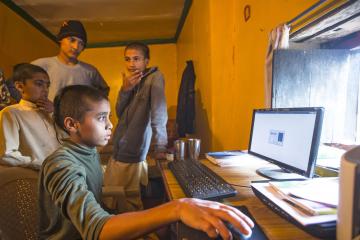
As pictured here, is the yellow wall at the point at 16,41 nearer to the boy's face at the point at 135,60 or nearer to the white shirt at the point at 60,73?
the white shirt at the point at 60,73

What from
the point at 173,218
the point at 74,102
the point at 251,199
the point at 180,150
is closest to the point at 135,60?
the point at 180,150

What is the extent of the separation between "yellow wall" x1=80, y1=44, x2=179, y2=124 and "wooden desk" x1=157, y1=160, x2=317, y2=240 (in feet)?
10.9

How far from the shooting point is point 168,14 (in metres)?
3.41

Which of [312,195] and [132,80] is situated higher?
[132,80]

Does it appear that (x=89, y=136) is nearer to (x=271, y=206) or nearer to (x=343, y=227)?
(x=271, y=206)

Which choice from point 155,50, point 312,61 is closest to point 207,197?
point 312,61

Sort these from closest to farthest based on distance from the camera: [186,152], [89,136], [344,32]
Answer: [89,136] < [344,32] < [186,152]

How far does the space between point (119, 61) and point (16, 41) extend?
1.92 meters

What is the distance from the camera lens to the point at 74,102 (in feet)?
2.90

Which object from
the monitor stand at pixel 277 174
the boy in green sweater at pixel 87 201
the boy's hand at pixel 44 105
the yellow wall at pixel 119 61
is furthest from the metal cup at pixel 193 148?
the yellow wall at pixel 119 61

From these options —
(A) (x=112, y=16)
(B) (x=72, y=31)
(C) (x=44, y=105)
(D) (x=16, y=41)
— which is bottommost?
(C) (x=44, y=105)

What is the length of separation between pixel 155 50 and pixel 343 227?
4.34m

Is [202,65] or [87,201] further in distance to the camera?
[202,65]

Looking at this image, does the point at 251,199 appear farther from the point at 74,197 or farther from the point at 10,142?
the point at 10,142
